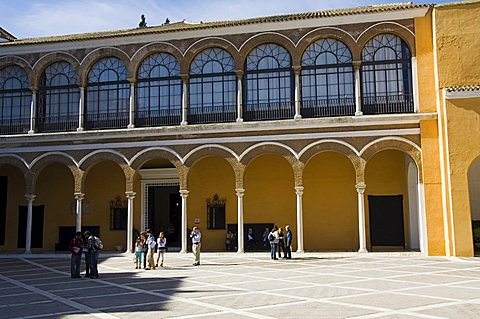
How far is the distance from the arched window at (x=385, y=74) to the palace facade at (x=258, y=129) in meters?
0.06

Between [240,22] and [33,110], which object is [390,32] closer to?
[240,22]

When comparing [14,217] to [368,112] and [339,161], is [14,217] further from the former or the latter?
[368,112]

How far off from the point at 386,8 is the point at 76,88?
45.3ft

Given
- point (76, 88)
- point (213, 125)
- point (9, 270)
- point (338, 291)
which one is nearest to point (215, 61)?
point (213, 125)

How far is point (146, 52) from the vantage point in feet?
76.8

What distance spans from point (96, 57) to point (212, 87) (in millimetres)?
5466

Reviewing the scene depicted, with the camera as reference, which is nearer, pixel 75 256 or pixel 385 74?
pixel 75 256

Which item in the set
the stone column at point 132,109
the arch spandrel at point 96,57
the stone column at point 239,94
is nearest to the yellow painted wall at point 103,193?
the stone column at point 132,109

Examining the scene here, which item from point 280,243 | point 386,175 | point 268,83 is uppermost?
point 268,83

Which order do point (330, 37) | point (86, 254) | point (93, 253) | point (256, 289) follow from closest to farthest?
point (256, 289) → point (93, 253) → point (86, 254) → point (330, 37)

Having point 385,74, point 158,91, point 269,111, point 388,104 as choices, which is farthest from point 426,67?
point 158,91

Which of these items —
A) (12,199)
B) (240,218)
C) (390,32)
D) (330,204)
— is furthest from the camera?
(12,199)

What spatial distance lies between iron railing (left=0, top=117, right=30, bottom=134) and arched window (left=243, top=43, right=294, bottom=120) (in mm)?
10228

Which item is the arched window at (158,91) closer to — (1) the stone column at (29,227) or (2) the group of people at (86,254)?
(1) the stone column at (29,227)
